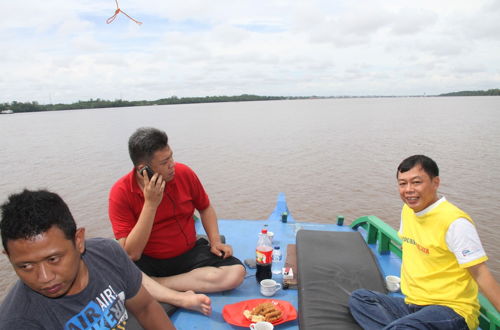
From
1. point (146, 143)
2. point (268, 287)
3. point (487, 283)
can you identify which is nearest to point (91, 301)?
point (146, 143)

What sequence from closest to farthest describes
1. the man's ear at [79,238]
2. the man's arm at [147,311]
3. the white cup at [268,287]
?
1. the man's ear at [79,238]
2. the man's arm at [147,311]
3. the white cup at [268,287]

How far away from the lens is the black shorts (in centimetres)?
337

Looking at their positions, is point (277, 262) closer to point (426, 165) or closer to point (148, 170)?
point (148, 170)

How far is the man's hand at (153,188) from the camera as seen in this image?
9.58 ft

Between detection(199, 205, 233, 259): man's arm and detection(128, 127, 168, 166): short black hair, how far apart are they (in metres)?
1.04

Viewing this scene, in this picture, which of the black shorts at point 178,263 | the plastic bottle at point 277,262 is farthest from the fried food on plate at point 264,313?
the plastic bottle at point 277,262

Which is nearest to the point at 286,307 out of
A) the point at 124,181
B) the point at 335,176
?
the point at 124,181

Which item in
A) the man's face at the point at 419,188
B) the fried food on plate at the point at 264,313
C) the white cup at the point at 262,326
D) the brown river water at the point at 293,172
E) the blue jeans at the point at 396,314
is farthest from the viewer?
the brown river water at the point at 293,172

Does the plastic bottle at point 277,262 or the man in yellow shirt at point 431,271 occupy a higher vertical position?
the man in yellow shirt at point 431,271

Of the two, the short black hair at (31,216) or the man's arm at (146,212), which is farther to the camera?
the man's arm at (146,212)

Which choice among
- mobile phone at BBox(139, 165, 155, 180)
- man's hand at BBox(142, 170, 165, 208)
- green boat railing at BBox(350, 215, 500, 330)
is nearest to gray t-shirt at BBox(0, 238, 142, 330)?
man's hand at BBox(142, 170, 165, 208)

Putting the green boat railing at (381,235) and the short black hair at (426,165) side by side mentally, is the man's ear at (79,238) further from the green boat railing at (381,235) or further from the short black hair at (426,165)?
the green boat railing at (381,235)

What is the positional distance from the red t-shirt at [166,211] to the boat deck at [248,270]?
63cm

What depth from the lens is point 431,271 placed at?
A: 2.52 metres
